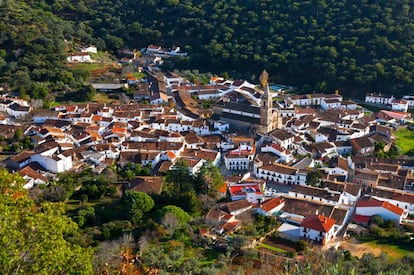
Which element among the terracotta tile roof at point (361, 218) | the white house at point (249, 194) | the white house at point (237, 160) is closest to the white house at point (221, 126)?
the white house at point (237, 160)

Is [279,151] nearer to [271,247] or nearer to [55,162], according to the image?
[271,247]

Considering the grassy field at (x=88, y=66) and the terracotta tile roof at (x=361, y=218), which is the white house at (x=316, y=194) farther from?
the grassy field at (x=88, y=66)

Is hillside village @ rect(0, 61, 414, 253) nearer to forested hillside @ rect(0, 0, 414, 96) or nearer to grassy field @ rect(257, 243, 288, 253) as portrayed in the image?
grassy field @ rect(257, 243, 288, 253)

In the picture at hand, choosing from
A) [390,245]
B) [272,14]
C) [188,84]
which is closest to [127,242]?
[390,245]

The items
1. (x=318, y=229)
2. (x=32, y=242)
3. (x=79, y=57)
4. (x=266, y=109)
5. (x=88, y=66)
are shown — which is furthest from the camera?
(x=79, y=57)

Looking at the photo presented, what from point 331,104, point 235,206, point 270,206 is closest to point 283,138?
point 270,206

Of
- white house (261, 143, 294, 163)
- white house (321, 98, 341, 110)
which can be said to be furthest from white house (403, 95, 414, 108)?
white house (261, 143, 294, 163)
